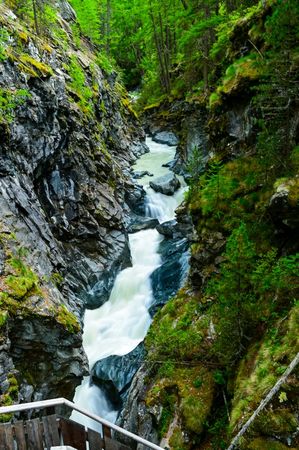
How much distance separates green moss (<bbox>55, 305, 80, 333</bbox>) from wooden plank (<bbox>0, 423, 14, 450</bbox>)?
6.18 m

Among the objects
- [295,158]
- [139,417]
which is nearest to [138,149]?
[295,158]

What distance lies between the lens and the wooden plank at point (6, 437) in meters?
4.80

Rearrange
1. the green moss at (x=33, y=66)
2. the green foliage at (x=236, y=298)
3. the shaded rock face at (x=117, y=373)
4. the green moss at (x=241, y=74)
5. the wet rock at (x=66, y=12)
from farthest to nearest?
the wet rock at (x=66, y=12)
the green moss at (x=33, y=66)
the shaded rock face at (x=117, y=373)
the green moss at (x=241, y=74)
the green foliage at (x=236, y=298)

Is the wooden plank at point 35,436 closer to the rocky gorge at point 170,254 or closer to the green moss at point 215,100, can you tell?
the rocky gorge at point 170,254

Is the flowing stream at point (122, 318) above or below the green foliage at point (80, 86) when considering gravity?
below

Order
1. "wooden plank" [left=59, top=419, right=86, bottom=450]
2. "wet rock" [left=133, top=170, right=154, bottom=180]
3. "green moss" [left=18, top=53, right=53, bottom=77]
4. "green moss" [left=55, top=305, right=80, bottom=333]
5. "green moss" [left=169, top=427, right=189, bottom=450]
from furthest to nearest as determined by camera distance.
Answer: "wet rock" [left=133, top=170, right=154, bottom=180] → "green moss" [left=18, top=53, right=53, bottom=77] → "green moss" [left=55, top=305, right=80, bottom=333] → "green moss" [left=169, top=427, right=189, bottom=450] → "wooden plank" [left=59, top=419, right=86, bottom=450]

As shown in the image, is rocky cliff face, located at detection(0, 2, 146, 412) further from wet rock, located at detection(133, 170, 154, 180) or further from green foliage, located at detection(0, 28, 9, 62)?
wet rock, located at detection(133, 170, 154, 180)

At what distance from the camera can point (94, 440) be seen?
5059 mm

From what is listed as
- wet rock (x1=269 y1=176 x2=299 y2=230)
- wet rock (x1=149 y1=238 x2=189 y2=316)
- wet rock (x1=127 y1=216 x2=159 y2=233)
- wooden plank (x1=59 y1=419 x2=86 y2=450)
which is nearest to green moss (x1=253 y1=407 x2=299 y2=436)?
wooden plank (x1=59 y1=419 x2=86 y2=450)

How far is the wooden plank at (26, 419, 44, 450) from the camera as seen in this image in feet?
15.9

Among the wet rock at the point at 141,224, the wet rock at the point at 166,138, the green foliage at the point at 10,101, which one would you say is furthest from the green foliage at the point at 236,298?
the wet rock at the point at 166,138

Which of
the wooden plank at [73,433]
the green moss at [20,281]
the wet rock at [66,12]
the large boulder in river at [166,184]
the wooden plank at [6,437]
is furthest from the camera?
the wet rock at [66,12]

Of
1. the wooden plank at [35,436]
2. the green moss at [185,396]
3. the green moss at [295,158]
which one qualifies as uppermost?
the green moss at [295,158]

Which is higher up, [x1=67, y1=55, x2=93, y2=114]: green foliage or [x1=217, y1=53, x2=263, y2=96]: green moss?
[x1=67, y1=55, x2=93, y2=114]: green foliage
